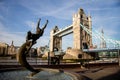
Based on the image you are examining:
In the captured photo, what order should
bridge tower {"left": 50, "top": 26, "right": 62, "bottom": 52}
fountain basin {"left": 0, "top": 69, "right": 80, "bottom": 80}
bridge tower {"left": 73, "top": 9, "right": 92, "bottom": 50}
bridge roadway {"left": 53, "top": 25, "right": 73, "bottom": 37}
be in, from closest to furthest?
Answer: fountain basin {"left": 0, "top": 69, "right": 80, "bottom": 80}
bridge tower {"left": 73, "top": 9, "right": 92, "bottom": 50}
bridge roadway {"left": 53, "top": 25, "right": 73, "bottom": 37}
bridge tower {"left": 50, "top": 26, "right": 62, "bottom": 52}

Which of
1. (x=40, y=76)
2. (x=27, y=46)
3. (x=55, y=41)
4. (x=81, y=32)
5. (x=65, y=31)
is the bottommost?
(x=40, y=76)

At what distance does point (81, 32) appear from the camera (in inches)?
2440

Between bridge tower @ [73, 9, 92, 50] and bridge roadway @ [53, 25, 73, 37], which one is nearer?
bridge tower @ [73, 9, 92, 50]

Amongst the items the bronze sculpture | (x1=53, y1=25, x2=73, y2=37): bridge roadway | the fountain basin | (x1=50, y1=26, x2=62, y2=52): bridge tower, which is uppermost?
(x1=53, y1=25, x2=73, y2=37): bridge roadway

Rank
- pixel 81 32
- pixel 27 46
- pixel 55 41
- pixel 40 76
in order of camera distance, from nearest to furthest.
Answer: pixel 27 46 < pixel 40 76 < pixel 81 32 < pixel 55 41

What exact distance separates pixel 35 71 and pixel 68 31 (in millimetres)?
70723

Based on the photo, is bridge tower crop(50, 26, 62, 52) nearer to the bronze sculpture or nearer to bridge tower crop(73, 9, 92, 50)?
bridge tower crop(73, 9, 92, 50)

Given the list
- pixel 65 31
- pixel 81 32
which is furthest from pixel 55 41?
pixel 81 32

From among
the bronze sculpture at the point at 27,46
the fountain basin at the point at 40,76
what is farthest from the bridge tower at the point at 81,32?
the bronze sculpture at the point at 27,46

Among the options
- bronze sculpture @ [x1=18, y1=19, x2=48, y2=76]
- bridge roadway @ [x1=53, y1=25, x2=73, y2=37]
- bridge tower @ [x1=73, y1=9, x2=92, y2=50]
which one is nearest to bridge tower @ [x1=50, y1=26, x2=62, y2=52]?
bridge roadway @ [x1=53, y1=25, x2=73, y2=37]

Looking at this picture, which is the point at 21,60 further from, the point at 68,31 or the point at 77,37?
the point at 68,31

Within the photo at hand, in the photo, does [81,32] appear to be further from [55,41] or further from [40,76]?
[40,76]

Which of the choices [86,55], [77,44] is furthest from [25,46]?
[77,44]

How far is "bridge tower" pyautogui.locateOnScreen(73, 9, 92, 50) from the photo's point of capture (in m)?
60.3
